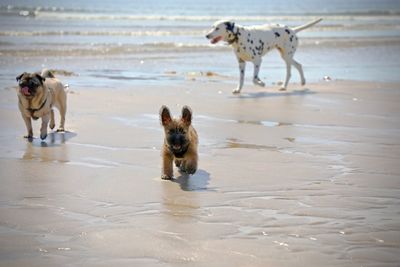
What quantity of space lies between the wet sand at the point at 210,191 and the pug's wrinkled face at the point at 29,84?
1.92ft

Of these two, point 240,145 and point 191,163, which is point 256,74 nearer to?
point 240,145

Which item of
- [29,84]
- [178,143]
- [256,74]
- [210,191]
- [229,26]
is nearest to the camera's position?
[210,191]

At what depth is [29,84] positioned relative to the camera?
8.61m

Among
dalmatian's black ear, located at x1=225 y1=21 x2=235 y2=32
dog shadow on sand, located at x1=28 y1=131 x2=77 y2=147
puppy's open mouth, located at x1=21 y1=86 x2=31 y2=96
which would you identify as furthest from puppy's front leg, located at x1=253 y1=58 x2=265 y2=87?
puppy's open mouth, located at x1=21 y1=86 x2=31 y2=96

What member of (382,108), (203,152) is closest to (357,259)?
(203,152)

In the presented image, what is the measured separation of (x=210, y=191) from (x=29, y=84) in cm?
331

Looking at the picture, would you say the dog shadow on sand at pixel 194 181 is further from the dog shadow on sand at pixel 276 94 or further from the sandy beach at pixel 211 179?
the dog shadow on sand at pixel 276 94

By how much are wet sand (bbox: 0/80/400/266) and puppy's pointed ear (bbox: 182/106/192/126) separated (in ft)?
1.88

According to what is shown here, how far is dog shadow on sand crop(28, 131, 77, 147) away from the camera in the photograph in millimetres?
8531

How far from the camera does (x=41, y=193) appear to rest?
20.2 ft

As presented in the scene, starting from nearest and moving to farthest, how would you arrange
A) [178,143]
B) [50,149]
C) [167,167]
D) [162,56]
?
1. [178,143]
2. [167,167]
3. [50,149]
4. [162,56]

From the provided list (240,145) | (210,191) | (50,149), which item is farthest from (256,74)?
(210,191)

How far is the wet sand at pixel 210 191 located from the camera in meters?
4.68

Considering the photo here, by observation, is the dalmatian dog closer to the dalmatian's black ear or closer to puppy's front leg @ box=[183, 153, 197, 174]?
the dalmatian's black ear
